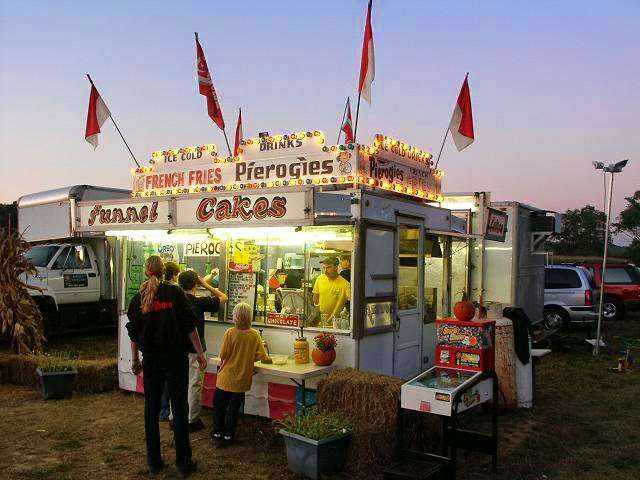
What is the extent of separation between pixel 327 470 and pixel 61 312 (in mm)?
10082

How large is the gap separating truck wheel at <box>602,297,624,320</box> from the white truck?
559 inches

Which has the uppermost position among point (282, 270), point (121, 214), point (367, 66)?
point (367, 66)

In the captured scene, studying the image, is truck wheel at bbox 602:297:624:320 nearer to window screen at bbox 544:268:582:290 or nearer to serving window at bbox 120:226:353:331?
window screen at bbox 544:268:582:290

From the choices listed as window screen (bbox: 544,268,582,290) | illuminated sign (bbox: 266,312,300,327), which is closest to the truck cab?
illuminated sign (bbox: 266,312,300,327)

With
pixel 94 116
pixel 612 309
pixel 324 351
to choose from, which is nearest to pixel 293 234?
pixel 324 351

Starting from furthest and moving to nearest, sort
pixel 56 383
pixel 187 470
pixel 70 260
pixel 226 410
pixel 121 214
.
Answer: pixel 70 260
pixel 56 383
pixel 121 214
pixel 226 410
pixel 187 470

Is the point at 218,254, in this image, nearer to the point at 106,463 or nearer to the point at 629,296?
the point at 106,463

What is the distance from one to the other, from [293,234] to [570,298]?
33.4ft

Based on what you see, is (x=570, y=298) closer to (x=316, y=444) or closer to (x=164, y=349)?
(x=316, y=444)

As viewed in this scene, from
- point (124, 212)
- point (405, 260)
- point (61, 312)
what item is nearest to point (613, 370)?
point (405, 260)

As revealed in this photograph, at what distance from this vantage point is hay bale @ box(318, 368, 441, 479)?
5.24 meters

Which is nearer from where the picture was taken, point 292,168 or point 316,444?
point 316,444

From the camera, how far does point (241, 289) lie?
7.67m

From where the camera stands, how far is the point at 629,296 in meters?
18.3
